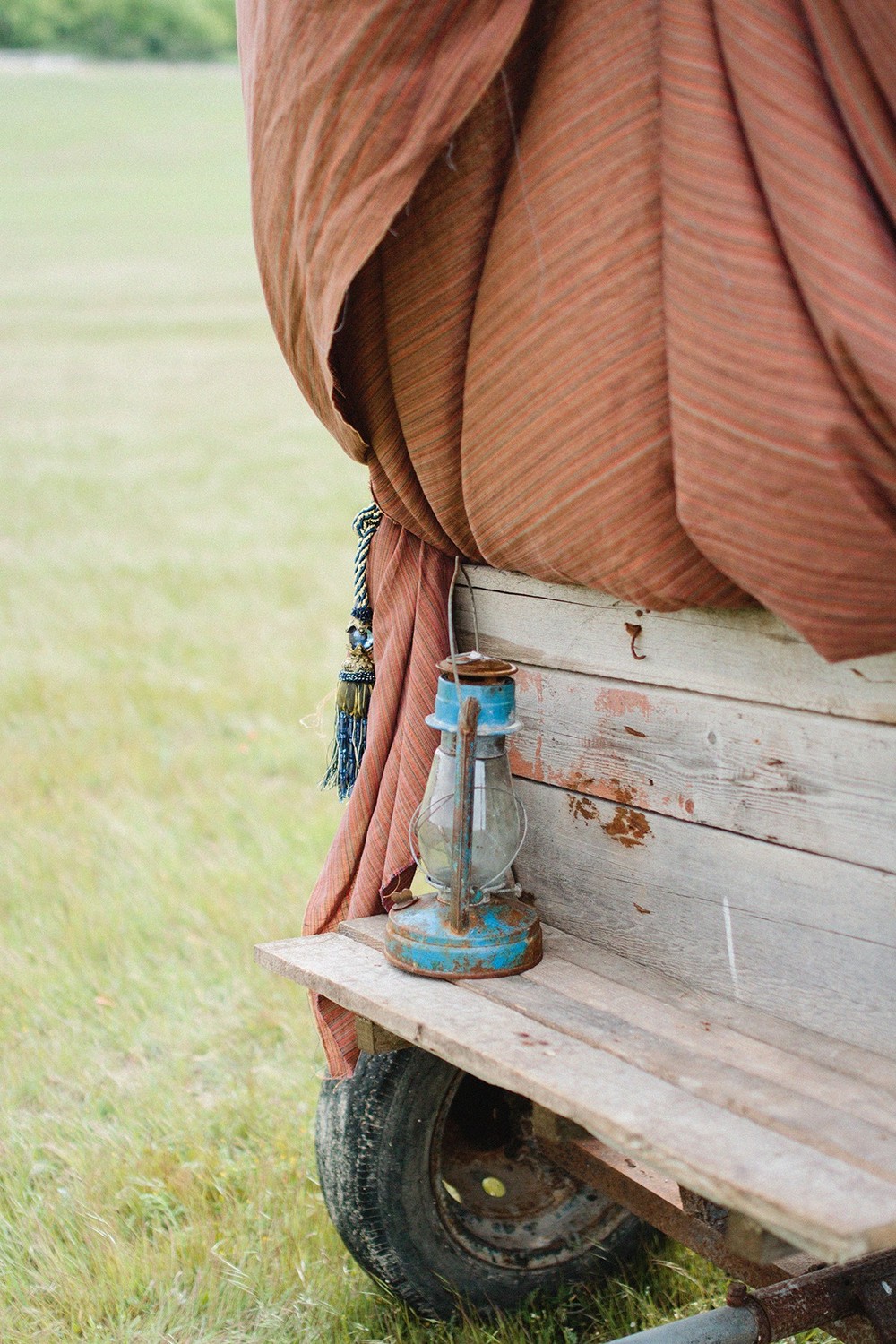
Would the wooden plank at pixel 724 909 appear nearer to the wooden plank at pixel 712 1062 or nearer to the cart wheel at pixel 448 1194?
the wooden plank at pixel 712 1062

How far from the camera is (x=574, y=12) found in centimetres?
158

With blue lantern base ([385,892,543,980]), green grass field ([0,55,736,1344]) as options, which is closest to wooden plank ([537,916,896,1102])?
blue lantern base ([385,892,543,980])

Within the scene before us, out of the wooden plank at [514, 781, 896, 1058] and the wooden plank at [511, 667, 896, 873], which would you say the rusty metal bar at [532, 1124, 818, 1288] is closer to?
the wooden plank at [514, 781, 896, 1058]

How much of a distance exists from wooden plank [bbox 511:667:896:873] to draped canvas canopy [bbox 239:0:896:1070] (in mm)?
187

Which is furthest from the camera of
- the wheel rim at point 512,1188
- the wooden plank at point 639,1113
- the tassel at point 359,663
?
the wheel rim at point 512,1188

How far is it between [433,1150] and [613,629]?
905mm

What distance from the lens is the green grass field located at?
2.43 metres

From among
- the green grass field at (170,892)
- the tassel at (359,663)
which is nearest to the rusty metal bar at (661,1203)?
the green grass field at (170,892)

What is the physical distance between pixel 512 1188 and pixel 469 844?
856mm

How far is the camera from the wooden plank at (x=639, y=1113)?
4.13 feet

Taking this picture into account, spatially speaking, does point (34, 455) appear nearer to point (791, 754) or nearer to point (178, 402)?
point (178, 402)

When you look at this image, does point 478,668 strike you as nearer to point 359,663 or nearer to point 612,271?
point 359,663

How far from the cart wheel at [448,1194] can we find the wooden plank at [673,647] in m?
0.66

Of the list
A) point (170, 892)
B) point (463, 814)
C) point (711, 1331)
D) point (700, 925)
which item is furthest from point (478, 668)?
point (170, 892)
